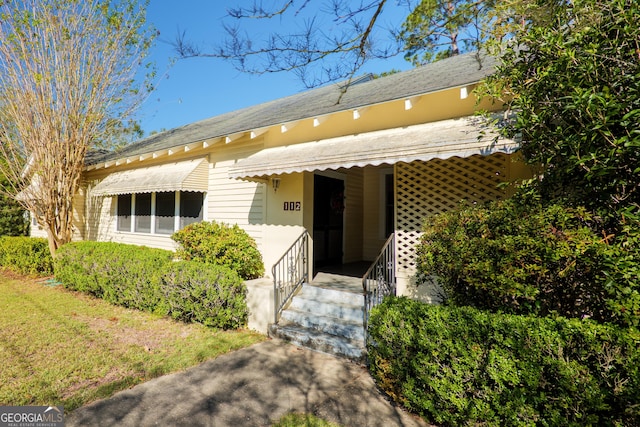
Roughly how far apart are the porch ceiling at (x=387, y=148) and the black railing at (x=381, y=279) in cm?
188

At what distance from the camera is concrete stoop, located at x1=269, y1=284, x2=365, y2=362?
232 inches

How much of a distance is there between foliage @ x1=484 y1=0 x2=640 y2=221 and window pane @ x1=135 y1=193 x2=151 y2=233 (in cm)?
1251

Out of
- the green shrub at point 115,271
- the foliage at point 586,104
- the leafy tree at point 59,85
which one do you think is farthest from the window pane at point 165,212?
the foliage at point 586,104

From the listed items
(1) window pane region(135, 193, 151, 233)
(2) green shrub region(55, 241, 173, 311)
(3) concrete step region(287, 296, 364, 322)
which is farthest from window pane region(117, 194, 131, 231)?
(3) concrete step region(287, 296, 364, 322)

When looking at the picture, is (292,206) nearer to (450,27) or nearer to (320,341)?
(320,341)

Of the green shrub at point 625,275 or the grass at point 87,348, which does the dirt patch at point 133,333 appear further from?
the green shrub at point 625,275

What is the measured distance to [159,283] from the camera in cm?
770

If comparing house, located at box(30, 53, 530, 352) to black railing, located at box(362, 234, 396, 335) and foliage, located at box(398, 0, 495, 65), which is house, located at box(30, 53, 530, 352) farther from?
foliage, located at box(398, 0, 495, 65)

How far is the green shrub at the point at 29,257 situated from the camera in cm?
1291

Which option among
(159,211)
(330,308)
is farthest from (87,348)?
(159,211)

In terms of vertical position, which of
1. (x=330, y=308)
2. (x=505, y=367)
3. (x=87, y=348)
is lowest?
(x=87, y=348)

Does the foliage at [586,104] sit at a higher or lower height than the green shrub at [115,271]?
higher

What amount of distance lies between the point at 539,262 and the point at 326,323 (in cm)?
387

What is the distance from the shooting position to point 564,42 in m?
3.86
